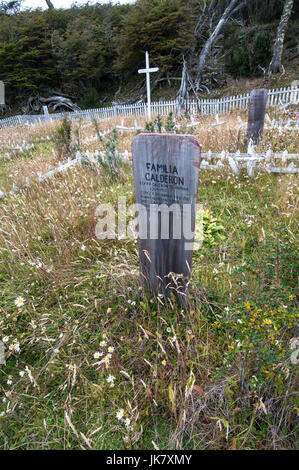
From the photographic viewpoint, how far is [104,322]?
2033mm

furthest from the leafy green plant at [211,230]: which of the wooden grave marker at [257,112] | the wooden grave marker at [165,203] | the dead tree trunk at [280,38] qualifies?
the dead tree trunk at [280,38]

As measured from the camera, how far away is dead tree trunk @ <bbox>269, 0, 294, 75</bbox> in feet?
42.2

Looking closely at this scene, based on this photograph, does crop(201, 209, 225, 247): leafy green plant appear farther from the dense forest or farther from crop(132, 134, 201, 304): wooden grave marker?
the dense forest

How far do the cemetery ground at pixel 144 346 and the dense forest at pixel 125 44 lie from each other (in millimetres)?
16737

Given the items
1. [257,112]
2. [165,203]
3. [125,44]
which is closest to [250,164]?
[257,112]

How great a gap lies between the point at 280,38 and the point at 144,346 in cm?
1745

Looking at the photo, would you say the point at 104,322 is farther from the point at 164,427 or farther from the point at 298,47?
the point at 298,47

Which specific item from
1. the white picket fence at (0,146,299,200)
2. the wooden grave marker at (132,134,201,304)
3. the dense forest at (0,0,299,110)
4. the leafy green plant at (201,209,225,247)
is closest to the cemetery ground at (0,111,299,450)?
the leafy green plant at (201,209,225,247)

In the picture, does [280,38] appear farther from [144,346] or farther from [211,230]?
[144,346]

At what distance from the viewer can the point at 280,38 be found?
44.1 feet

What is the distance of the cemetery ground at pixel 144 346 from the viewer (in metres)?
1.43

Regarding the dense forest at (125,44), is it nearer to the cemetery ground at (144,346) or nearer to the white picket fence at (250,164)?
the white picket fence at (250,164)
